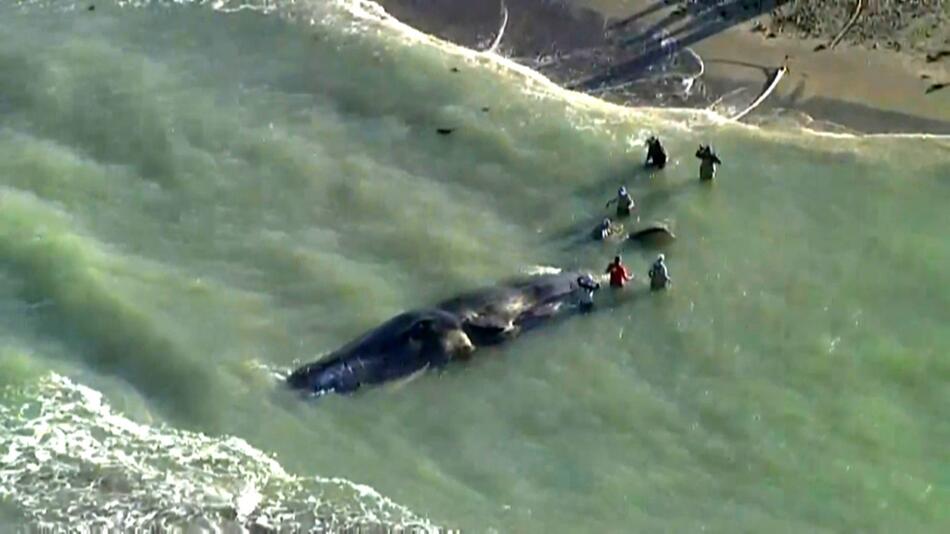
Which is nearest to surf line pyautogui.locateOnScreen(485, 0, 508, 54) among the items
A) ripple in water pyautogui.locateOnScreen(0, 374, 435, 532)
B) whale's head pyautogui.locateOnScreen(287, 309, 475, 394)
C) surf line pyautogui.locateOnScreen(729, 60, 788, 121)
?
surf line pyautogui.locateOnScreen(729, 60, 788, 121)

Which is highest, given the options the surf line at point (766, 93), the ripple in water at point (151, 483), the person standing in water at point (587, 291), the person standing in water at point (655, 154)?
the surf line at point (766, 93)

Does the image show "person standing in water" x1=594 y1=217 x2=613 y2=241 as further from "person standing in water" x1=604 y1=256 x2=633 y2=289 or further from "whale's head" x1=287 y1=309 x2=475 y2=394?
"whale's head" x1=287 y1=309 x2=475 y2=394

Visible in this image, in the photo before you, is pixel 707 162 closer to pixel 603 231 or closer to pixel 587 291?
pixel 603 231

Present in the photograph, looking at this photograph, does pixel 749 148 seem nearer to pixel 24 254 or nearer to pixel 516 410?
pixel 516 410

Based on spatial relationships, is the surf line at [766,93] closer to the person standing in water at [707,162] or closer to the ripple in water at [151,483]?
the person standing in water at [707,162]

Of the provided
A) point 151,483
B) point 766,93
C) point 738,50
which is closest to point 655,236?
point 766,93

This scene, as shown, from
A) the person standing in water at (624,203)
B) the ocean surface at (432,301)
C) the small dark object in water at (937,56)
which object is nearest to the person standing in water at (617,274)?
the ocean surface at (432,301)
